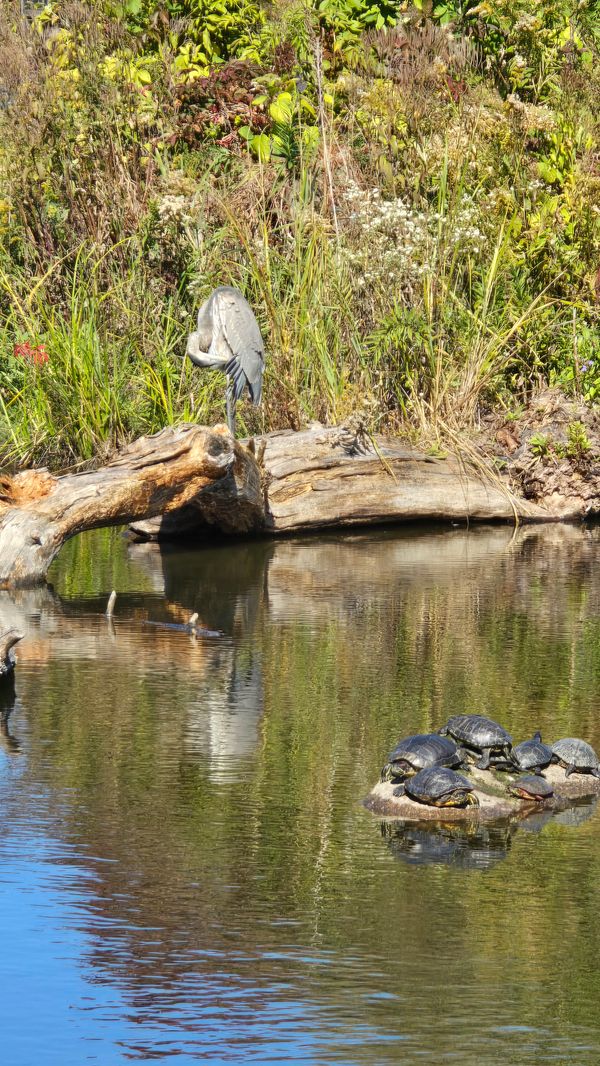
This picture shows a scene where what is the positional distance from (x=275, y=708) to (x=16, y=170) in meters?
8.17

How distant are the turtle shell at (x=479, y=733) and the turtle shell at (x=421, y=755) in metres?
0.13

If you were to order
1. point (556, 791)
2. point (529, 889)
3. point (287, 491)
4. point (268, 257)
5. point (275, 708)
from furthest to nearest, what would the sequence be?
point (268, 257), point (287, 491), point (275, 708), point (556, 791), point (529, 889)

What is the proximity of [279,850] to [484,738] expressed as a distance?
102 centimetres

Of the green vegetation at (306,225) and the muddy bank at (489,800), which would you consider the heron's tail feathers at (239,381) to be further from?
the muddy bank at (489,800)

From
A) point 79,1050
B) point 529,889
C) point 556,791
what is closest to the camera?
point 79,1050

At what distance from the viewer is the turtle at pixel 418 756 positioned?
5.21 meters

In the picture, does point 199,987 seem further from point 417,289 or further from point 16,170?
point 16,170

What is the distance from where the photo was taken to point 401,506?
11406 mm

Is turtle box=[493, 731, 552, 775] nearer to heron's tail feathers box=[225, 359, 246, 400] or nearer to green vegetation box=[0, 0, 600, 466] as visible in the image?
heron's tail feathers box=[225, 359, 246, 400]

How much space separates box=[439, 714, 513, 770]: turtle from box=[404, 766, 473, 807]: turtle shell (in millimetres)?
278

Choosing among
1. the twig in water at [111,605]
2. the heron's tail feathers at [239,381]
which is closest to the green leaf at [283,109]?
the heron's tail feathers at [239,381]

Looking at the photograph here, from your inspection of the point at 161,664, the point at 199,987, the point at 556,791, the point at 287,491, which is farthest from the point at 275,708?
the point at 287,491

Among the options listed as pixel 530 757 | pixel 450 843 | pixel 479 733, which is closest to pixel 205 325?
pixel 479 733

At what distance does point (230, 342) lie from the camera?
10.3m
